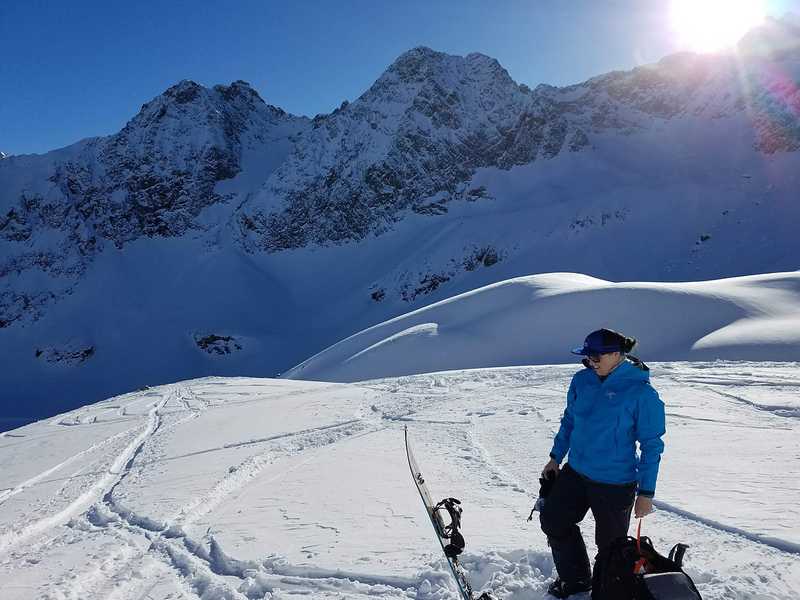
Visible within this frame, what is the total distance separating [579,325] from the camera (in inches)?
914

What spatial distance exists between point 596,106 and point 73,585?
85.3 metres

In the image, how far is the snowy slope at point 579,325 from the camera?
63.9ft

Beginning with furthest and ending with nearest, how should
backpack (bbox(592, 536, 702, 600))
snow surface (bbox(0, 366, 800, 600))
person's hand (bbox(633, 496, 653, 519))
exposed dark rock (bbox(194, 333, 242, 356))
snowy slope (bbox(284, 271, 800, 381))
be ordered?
exposed dark rock (bbox(194, 333, 242, 356)) < snowy slope (bbox(284, 271, 800, 381)) < snow surface (bbox(0, 366, 800, 600)) < person's hand (bbox(633, 496, 653, 519)) < backpack (bbox(592, 536, 702, 600))

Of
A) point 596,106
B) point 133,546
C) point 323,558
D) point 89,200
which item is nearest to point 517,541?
point 323,558

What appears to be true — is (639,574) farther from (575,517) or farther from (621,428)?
(621,428)

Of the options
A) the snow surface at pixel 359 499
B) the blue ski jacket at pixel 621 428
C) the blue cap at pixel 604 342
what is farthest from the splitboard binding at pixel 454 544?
the blue cap at pixel 604 342

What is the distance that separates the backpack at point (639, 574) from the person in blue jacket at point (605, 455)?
0.81ft

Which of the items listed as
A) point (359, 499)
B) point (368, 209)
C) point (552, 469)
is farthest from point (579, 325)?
point (368, 209)

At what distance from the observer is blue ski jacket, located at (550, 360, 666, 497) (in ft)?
10.9

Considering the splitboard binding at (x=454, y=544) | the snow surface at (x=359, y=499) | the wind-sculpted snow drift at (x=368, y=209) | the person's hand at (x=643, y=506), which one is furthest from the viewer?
the wind-sculpted snow drift at (x=368, y=209)

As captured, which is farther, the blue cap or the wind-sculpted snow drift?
the wind-sculpted snow drift

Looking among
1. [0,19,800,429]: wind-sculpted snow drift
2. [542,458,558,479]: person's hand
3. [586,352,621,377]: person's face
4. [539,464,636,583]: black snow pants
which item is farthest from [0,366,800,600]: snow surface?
[0,19,800,429]: wind-sculpted snow drift

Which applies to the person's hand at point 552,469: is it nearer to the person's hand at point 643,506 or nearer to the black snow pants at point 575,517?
the black snow pants at point 575,517

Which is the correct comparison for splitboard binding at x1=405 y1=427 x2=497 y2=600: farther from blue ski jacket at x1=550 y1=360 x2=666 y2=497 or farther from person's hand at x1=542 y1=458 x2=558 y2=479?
blue ski jacket at x1=550 y1=360 x2=666 y2=497
